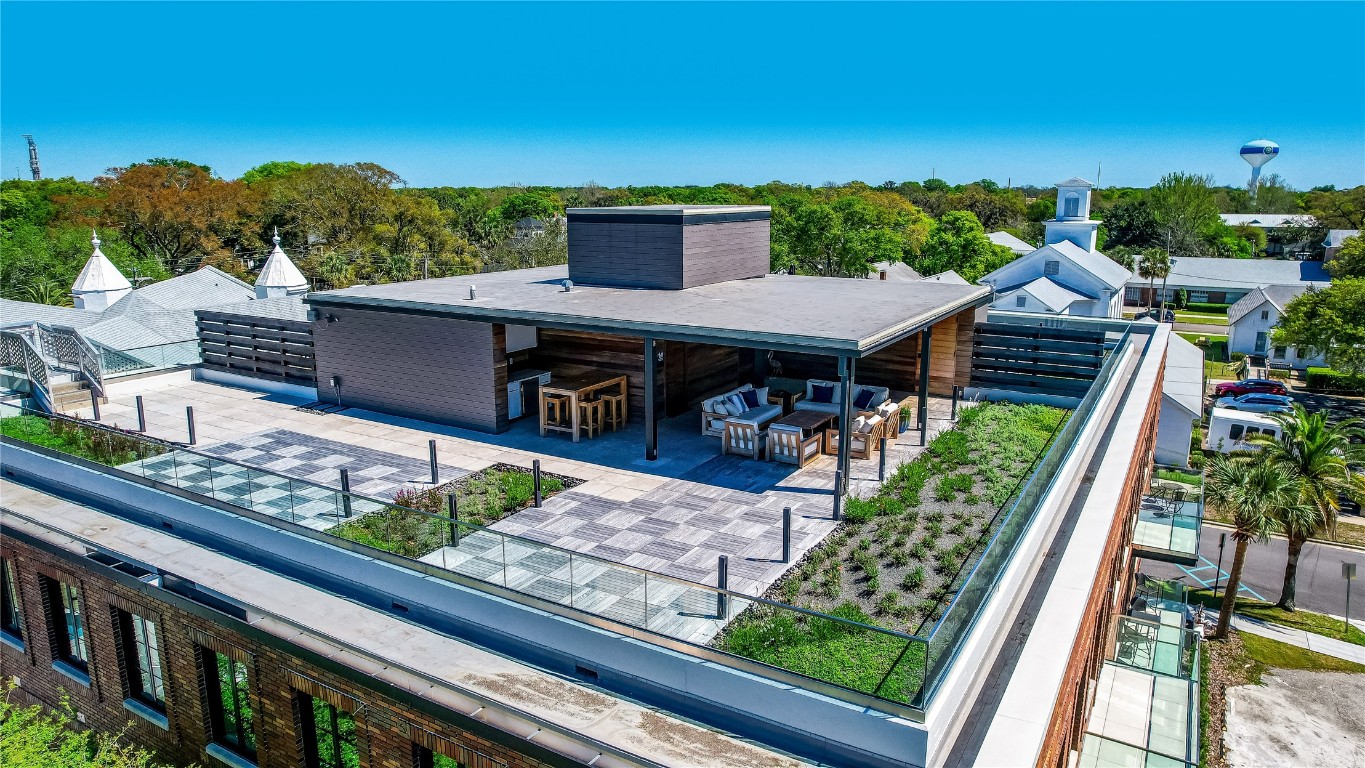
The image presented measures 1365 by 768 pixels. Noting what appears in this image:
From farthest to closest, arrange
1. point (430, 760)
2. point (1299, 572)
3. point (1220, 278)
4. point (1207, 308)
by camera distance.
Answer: point (1220, 278), point (1207, 308), point (1299, 572), point (430, 760)

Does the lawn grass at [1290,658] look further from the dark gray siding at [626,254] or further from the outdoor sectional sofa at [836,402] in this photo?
the dark gray siding at [626,254]

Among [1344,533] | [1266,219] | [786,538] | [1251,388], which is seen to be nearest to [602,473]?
[786,538]

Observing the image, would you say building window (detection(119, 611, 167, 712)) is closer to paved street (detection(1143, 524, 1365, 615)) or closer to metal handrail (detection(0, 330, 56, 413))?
metal handrail (detection(0, 330, 56, 413))

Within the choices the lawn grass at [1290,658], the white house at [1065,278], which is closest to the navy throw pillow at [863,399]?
the lawn grass at [1290,658]

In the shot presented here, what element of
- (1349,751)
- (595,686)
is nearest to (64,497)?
(595,686)

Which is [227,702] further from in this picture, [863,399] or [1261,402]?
[1261,402]

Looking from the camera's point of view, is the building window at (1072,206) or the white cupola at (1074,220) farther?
the building window at (1072,206)

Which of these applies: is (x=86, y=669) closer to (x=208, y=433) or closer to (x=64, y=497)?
(x=64, y=497)

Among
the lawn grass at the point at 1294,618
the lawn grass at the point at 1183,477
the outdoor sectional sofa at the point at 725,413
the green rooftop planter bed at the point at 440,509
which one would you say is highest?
the outdoor sectional sofa at the point at 725,413
